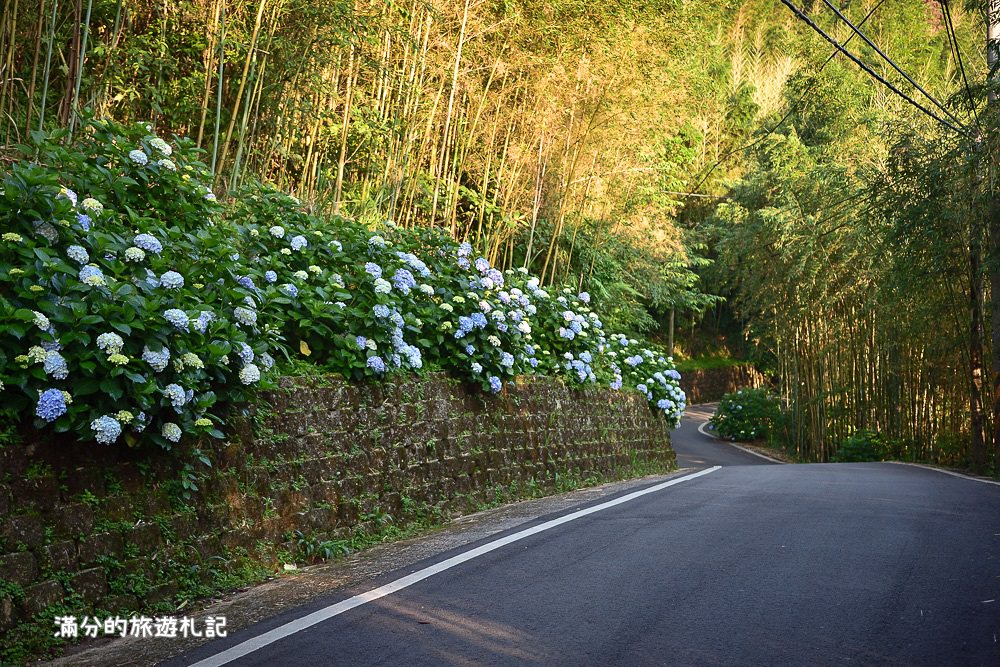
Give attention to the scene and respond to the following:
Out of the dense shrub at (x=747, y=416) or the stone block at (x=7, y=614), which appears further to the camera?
the dense shrub at (x=747, y=416)

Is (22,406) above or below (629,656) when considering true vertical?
above

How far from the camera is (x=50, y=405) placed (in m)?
3.94

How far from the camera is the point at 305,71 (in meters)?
7.82

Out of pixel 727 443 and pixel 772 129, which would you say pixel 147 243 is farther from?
pixel 727 443

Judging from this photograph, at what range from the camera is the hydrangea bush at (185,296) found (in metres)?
4.15

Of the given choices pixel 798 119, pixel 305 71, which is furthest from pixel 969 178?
pixel 798 119

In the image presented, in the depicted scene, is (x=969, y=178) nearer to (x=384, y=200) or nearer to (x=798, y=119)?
(x=384, y=200)

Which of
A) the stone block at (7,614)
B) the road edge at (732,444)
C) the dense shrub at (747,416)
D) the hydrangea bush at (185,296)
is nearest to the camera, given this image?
the stone block at (7,614)

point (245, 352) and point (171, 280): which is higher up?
point (171, 280)

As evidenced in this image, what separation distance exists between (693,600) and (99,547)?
2814 millimetres

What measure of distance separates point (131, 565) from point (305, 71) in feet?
15.7

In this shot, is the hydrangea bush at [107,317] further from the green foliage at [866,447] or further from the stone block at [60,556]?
the green foliage at [866,447]

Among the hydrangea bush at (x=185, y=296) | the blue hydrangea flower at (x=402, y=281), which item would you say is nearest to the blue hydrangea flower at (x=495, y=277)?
the hydrangea bush at (x=185, y=296)

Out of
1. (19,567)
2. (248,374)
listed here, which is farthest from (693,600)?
(19,567)
